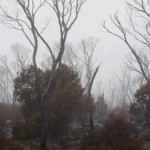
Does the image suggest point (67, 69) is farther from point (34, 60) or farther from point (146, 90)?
point (146, 90)

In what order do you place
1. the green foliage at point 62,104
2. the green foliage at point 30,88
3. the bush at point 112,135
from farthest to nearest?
the green foliage at point 30,88 → the green foliage at point 62,104 → the bush at point 112,135

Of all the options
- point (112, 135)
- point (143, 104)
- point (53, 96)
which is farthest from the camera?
point (143, 104)

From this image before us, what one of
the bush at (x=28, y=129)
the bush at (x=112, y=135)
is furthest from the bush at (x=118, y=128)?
the bush at (x=28, y=129)

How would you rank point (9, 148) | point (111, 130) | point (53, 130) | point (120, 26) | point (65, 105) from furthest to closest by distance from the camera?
point (120, 26), point (53, 130), point (65, 105), point (111, 130), point (9, 148)

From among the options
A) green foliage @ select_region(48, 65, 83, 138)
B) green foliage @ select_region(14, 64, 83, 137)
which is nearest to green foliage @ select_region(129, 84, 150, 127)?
green foliage @ select_region(14, 64, 83, 137)

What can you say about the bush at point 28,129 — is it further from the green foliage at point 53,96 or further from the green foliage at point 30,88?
the green foliage at point 30,88

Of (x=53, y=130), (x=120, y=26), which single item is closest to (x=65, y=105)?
(x=53, y=130)

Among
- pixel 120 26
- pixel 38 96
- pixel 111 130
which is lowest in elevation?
pixel 111 130

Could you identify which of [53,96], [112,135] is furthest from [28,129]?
[112,135]

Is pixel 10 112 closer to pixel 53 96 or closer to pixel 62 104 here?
pixel 53 96

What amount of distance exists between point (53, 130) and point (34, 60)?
480 cm

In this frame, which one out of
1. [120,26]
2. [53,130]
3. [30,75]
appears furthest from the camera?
[120,26]

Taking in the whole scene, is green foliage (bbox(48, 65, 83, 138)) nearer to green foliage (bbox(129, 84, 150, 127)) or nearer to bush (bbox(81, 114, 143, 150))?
bush (bbox(81, 114, 143, 150))

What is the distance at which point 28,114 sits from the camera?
16984 mm
